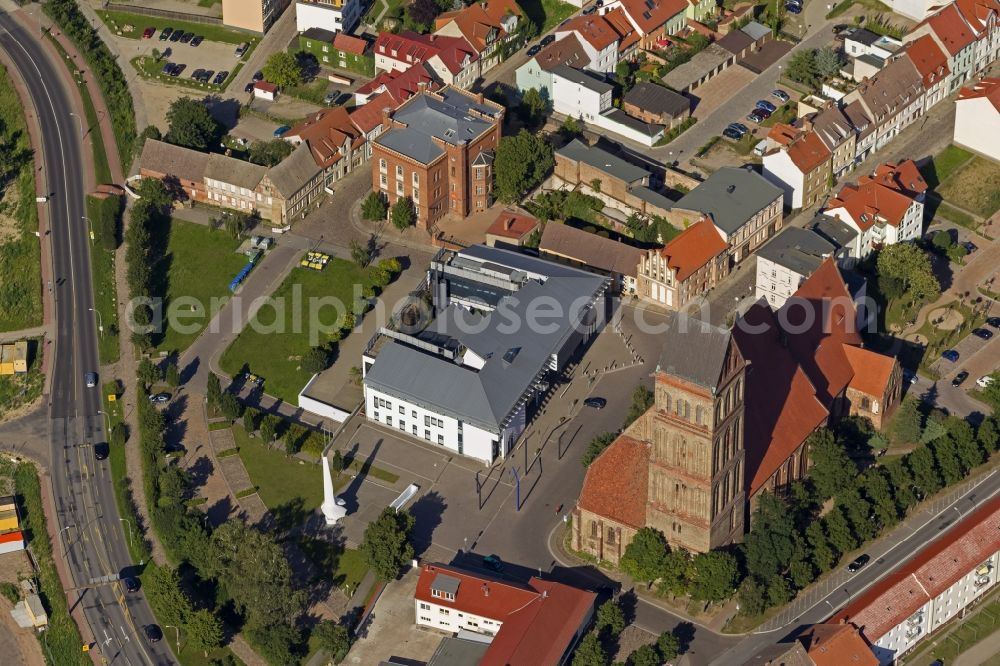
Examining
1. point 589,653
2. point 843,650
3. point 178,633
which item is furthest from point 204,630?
point 843,650

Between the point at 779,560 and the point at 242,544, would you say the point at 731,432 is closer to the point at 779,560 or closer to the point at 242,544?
the point at 779,560

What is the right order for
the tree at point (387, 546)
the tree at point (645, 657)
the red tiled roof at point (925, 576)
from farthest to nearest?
the tree at point (387, 546)
the red tiled roof at point (925, 576)
the tree at point (645, 657)

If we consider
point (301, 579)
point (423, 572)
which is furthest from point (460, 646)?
point (301, 579)

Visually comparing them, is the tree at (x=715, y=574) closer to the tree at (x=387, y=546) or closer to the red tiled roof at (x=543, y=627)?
the red tiled roof at (x=543, y=627)

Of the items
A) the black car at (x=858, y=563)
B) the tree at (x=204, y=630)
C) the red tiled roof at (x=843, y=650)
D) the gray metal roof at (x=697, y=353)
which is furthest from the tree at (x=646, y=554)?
the tree at (x=204, y=630)

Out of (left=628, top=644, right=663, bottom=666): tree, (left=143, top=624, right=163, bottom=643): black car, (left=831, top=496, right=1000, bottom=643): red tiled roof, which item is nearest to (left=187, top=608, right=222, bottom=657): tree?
(left=143, top=624, right=163, bottom=643): black car

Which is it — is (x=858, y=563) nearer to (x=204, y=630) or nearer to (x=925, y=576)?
(x=925, y=576)
